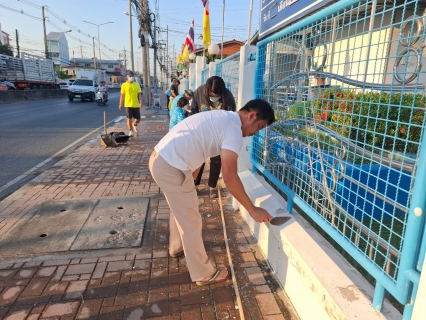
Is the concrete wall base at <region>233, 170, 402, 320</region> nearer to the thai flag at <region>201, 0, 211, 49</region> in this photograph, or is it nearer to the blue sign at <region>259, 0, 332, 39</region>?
the blue sign at <region>259, 0, 332, 39</region>

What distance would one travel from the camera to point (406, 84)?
1.45m

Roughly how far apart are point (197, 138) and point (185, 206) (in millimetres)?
523

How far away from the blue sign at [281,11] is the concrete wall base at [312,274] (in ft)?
5.25

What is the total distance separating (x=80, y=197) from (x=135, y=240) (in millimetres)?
1527

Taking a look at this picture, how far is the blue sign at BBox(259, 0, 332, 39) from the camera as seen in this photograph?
7.21ft

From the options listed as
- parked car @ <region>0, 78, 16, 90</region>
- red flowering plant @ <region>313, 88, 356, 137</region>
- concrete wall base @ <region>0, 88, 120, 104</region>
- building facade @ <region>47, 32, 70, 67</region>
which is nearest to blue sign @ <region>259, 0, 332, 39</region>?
red flowering plant @ <region>313, 88, 356, 137</region>

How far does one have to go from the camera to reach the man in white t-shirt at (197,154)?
203 centimetres

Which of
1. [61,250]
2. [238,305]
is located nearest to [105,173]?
[61,250]

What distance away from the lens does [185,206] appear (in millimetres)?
2252

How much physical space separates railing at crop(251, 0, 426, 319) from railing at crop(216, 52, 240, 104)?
1.23m

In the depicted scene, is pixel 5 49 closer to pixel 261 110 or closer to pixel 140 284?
pixel 140 284

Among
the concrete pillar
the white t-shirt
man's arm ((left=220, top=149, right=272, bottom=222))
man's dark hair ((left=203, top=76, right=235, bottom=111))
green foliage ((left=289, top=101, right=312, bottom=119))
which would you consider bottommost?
the concrete pillar

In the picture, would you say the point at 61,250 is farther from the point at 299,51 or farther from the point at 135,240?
the point at 299,51

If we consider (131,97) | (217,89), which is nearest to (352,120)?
(217,89)
